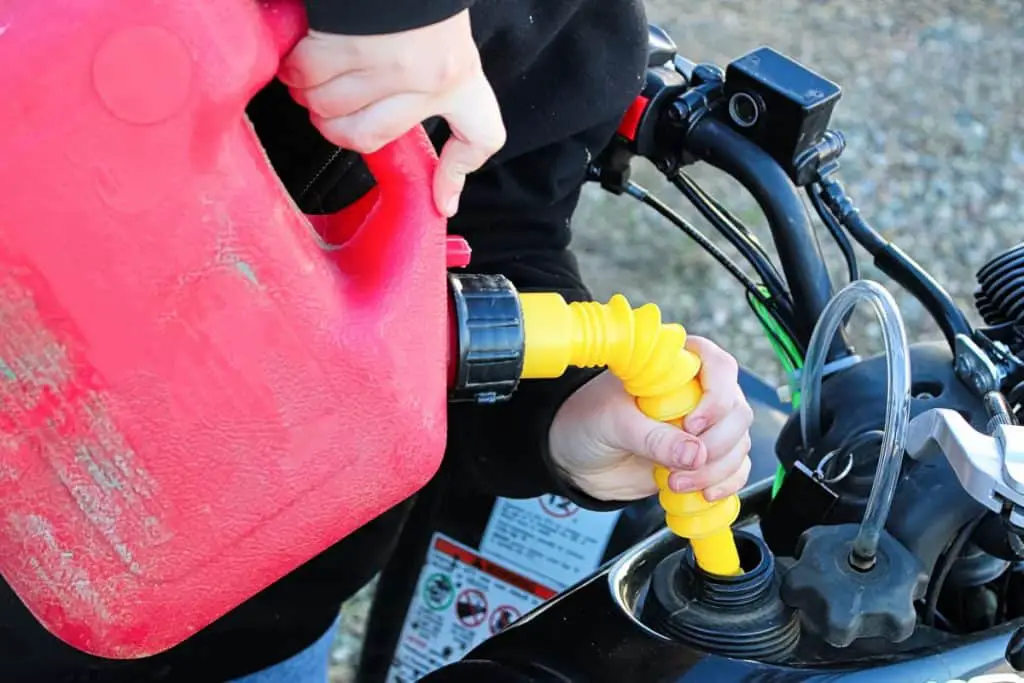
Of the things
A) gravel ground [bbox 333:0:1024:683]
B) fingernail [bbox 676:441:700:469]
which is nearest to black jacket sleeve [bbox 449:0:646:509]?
fingernail [bbox 676:441:700:469]

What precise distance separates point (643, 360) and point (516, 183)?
0.29m

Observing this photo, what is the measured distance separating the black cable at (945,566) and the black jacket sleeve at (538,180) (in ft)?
0.74

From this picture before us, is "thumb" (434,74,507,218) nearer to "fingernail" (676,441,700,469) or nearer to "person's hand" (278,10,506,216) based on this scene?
"person's hand" (278,10,506,216)

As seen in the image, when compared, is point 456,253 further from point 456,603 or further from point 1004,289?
point 456,603

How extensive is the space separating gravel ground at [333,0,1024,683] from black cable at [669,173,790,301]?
113 cm

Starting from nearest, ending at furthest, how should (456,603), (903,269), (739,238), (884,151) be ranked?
1. (903,269)
2. (739,238)
3. (456,603)
4. (884,151)

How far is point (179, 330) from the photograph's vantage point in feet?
1.77

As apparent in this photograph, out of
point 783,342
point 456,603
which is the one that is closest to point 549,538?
point 456,603

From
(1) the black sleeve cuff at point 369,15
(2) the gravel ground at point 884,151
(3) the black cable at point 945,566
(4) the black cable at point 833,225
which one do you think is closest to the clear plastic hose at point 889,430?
(3) the black cable at point 945,566

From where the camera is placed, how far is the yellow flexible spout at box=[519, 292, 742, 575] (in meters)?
0.66

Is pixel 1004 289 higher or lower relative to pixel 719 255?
higher

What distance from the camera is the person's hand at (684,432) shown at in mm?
744

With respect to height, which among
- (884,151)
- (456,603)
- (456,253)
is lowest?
(884,151)

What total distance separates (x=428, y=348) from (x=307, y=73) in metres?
0.14
